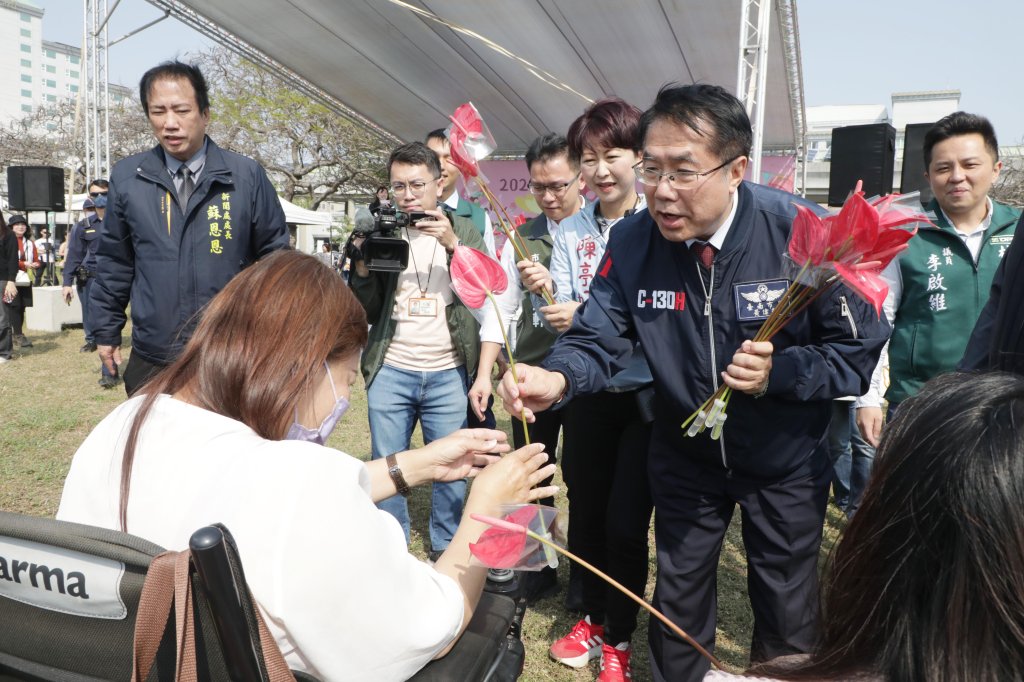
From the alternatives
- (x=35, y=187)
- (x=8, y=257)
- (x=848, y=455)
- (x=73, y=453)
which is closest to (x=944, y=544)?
(x=848, y=455)

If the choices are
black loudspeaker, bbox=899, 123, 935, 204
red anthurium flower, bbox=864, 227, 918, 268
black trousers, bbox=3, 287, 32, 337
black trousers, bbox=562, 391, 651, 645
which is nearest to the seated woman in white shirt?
red anthurium flower, bbox=864, 227, 918, 268

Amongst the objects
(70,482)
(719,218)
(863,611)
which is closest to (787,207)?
(719,218)

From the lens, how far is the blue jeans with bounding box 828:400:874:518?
4086 mm

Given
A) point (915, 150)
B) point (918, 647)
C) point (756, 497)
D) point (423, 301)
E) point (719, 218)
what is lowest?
point (756, 497)

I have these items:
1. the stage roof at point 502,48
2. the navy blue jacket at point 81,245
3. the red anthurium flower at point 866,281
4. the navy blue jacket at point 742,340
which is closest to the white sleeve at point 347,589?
the navy blue jacket at point 742,340

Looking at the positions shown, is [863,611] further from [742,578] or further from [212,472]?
[742,578]

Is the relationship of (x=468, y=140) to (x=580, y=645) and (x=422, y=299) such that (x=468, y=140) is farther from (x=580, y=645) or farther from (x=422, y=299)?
(x=580, y=645)

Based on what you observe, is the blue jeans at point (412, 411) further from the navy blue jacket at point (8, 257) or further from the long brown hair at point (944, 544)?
the navy blue jacket at point (8, 257)

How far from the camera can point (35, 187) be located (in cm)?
1184

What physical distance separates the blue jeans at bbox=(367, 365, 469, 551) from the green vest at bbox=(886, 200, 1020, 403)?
1894 millimetres

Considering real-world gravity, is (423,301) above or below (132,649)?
above

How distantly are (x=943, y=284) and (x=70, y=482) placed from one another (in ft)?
9.83

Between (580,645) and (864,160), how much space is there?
4.40m

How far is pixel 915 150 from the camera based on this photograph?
5.06m
